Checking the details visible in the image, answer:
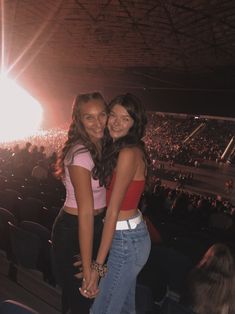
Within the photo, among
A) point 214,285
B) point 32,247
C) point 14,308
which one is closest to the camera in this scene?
point 14,308

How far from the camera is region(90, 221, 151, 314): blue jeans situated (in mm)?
2441

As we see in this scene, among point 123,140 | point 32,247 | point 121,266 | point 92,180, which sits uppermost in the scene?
point 123,140

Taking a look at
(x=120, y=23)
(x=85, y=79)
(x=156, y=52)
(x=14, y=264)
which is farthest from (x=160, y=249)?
(x=85, y=79)

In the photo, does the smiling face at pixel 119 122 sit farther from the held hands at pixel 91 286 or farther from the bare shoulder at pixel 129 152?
the held hands at pixel 91 286

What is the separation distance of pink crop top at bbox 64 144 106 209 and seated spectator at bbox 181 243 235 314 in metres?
0.83

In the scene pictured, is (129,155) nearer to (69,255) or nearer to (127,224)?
(127,224)

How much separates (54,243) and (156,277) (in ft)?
5.48

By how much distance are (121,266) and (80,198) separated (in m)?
0.53

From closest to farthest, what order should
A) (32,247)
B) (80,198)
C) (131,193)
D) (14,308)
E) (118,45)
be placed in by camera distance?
(14,308) < (80,198) < (131,193) < (32,247) < (118,45)

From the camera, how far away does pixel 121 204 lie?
2316 millimetres

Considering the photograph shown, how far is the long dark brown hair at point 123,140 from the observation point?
2.30 metres

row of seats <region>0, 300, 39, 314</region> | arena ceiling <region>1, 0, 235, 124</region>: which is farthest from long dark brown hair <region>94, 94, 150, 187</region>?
arena ceiling <region>1, 0, 235, 124</region>

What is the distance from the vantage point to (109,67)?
13961 mm

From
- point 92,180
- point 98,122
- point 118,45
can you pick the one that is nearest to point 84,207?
point 92,180
